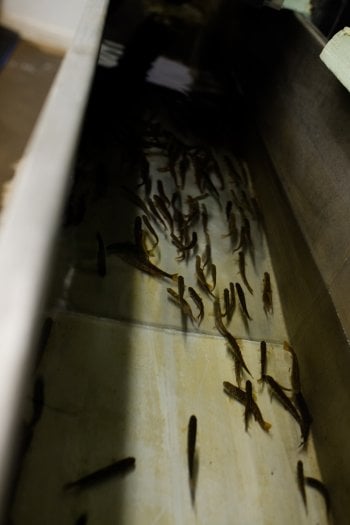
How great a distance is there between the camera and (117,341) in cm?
241

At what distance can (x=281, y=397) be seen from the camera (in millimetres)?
2477

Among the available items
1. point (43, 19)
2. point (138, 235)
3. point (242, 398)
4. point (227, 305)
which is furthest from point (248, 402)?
point (43, 19)

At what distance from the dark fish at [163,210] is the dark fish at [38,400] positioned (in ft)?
5.33

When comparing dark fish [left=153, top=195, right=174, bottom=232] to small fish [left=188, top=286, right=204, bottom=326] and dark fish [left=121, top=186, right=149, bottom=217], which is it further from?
small fish [left=188, top=286, right=204, bottom=326]

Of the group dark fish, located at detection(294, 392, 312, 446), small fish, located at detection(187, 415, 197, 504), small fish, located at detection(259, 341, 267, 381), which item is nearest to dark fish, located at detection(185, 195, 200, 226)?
small fish, located at detection(259, 341, 267, 381)

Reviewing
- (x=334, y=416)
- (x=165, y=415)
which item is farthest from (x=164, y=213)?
(x=334, y=416)

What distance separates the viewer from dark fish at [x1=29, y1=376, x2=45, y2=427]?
193 centimetres

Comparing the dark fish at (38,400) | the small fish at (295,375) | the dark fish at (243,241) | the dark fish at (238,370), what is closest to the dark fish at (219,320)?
the dark fish at (238,370)

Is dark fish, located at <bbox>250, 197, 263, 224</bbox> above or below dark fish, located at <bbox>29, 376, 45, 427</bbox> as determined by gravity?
above

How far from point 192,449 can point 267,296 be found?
52.4 inches

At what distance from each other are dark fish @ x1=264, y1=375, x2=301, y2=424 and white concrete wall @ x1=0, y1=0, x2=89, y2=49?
2.52m

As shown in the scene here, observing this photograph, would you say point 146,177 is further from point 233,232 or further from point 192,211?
point 233,232

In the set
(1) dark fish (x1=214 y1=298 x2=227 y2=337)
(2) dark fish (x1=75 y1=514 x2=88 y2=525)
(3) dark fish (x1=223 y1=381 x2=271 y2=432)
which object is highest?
(1) dark fish (x1=214 y1=298 x2=227 y2=337)

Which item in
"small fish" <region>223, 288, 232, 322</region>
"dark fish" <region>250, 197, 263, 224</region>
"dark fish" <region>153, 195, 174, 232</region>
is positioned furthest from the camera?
"dark fish" <region>250, 197, 263, 224</region>
